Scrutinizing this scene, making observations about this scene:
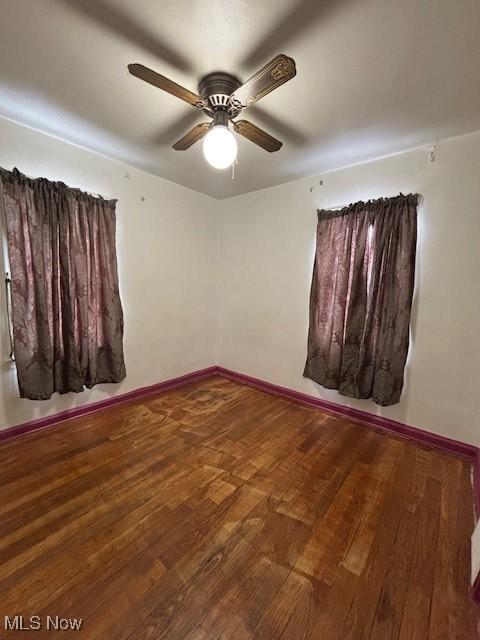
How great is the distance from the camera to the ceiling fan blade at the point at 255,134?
4.98 feet

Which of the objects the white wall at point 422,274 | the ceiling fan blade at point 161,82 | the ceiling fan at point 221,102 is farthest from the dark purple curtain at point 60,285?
the white wall at point 422,274

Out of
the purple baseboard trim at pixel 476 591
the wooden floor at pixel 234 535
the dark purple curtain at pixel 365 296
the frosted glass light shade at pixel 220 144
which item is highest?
the frosted glass light shade at pixel 220 144

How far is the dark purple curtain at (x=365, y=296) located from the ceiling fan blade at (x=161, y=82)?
162 cm

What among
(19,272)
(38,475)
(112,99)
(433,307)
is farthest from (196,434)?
(112,99)

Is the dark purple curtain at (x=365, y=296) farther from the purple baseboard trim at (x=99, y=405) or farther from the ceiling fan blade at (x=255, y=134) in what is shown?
the purple baseboard trim at (x=99, y=405)

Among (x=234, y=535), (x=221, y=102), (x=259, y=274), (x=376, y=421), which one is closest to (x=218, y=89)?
(x=221, y=102)

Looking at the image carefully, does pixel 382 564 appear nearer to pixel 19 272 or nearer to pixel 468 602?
pixel 468 602

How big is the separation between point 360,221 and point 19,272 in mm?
2798

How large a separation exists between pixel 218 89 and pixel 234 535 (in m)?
2.36

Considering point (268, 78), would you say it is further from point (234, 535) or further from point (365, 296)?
point (234, 535)

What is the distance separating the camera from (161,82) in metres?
1.17

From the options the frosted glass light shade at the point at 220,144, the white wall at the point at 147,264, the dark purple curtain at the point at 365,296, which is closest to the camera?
the frosted glass light shade at the point at 220,144

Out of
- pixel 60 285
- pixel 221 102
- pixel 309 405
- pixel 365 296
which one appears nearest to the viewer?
pixel 221 102

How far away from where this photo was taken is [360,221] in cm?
229
